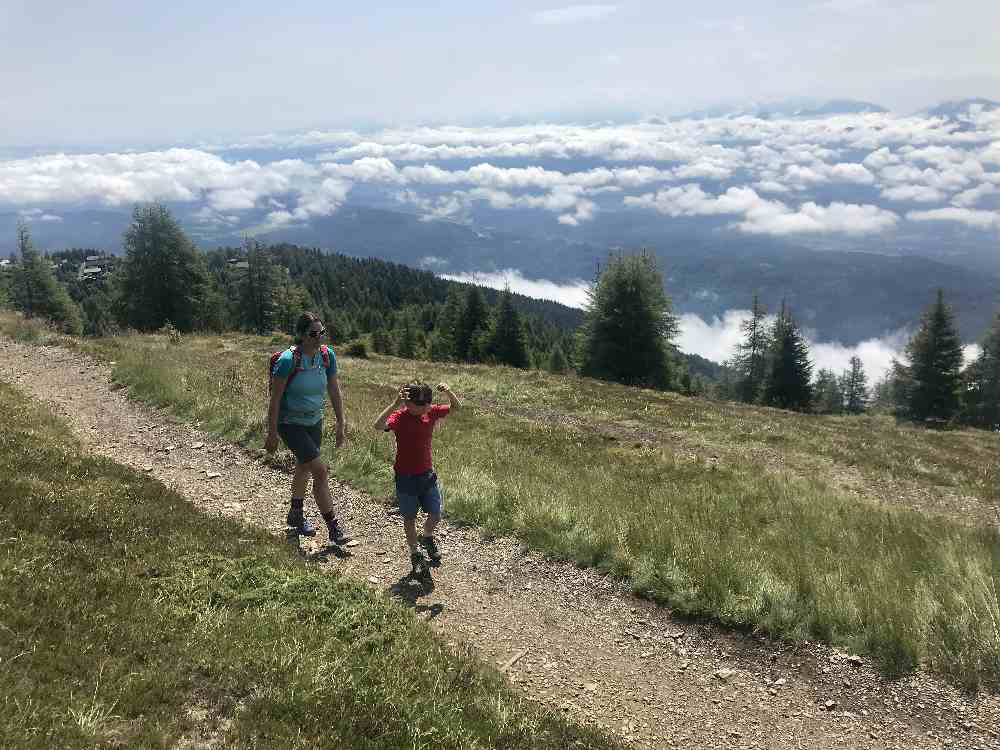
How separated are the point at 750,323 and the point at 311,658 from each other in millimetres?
82837

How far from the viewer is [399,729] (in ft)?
13.4

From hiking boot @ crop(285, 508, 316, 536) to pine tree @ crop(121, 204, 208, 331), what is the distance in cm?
4780

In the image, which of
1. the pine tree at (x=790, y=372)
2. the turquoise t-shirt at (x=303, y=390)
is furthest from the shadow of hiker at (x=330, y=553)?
the pine tree at (x=790, y=372)

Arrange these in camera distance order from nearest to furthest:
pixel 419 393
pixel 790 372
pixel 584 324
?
1. pixel 419 393
2. pixel 584 324
3. pixel 790 372

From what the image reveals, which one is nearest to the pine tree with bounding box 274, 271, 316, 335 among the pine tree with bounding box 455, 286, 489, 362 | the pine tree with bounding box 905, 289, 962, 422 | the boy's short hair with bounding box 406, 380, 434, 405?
the pine tree with bounding box 455, 286, 489, 362

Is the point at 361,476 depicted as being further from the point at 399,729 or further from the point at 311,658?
the point at 399,729

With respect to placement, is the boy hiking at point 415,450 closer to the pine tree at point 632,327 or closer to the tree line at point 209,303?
A: the tree line at point 209,303

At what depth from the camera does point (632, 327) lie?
156ft

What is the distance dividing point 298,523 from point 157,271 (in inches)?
1963

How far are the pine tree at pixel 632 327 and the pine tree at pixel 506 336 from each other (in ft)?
47.5

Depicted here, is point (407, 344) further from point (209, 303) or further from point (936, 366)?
point (936, 366)

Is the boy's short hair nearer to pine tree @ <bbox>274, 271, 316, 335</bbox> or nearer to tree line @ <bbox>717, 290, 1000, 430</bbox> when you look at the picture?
tree line @ <bbox>717, 290, 1000, 430</bbox>

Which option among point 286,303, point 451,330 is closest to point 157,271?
point 286,303

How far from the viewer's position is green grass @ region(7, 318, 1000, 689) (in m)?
6.46
